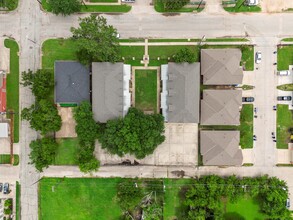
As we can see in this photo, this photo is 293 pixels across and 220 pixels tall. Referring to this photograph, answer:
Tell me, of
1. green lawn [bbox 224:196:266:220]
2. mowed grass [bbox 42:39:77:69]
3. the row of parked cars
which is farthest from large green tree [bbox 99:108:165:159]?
the row of parked cars

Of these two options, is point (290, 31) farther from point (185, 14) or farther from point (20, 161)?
point (20, 161)

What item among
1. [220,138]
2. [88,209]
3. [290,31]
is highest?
[290,31]

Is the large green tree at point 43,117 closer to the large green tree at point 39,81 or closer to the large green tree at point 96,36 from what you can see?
the large green tree at point 39,81

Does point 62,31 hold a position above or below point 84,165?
above

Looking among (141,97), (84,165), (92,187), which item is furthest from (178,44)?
(92,187)

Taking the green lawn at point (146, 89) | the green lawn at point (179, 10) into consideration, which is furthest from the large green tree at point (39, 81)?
the green lawn at point (179, 10)

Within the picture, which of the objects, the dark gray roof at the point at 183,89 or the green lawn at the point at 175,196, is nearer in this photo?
the dark gray roof at the point at 183,89

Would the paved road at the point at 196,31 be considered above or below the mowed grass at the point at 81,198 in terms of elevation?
above
